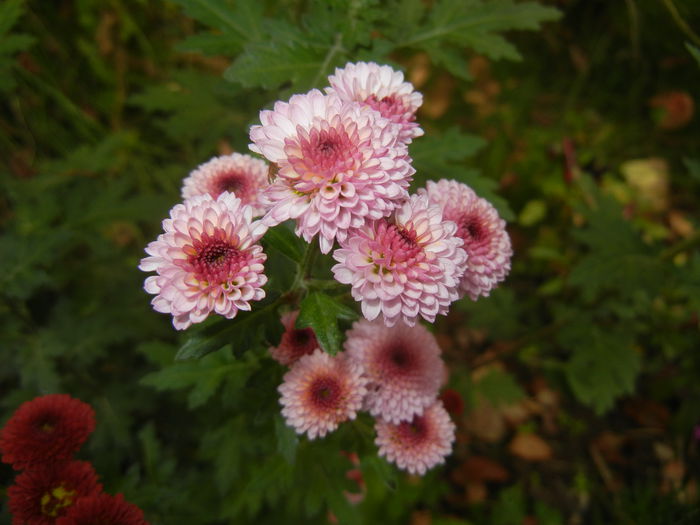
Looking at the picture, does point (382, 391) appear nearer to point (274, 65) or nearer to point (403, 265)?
point (403, 265)

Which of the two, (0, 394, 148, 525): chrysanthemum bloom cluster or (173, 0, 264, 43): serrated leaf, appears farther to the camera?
(173, 0, 264, 43): serrated leaf

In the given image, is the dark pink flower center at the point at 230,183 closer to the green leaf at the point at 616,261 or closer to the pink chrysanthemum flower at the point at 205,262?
the pink chrysanthemum flower at the point at 205,262

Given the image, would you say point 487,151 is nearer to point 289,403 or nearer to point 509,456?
point 509,456

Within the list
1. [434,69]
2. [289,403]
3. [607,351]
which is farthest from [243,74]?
[434,69]

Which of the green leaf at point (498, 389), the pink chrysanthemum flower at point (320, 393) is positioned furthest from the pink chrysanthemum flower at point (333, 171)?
the green leaf at point (498, 389)

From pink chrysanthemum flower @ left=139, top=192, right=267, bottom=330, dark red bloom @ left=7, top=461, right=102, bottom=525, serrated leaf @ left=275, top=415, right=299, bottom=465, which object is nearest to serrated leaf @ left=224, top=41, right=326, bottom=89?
pink chrysanthemum flower @ left=139, top=192, right=267, bottom=330

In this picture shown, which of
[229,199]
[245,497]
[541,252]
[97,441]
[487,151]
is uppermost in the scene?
[229,199]

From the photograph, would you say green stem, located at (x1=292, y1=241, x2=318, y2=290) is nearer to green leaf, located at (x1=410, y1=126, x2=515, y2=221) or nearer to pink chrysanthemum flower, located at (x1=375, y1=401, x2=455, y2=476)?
pink chrysanthemum flower, located at (x1=375, y1=401, x2=455, y2=476)
